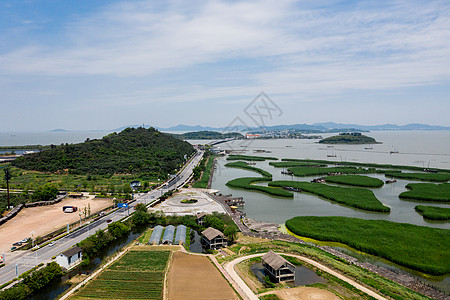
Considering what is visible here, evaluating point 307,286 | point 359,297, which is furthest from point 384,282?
point 307,286

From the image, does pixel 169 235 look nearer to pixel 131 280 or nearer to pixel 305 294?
pixel 131 280

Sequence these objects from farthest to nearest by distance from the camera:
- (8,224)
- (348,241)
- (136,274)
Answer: (8,224), (348,241), (136,274)

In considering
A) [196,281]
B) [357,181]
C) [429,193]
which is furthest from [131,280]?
[357,181]

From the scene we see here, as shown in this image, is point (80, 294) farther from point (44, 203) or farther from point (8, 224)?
point (44, 203)

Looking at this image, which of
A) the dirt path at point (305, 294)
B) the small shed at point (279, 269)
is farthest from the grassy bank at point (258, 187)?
the dirt path at point (305, 294)

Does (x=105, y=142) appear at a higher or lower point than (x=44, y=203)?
higher

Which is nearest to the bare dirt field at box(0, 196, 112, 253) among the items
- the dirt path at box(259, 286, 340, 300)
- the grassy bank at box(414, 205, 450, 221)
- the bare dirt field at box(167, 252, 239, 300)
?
the bare dirt field at box(167, 252, 239, 300)
